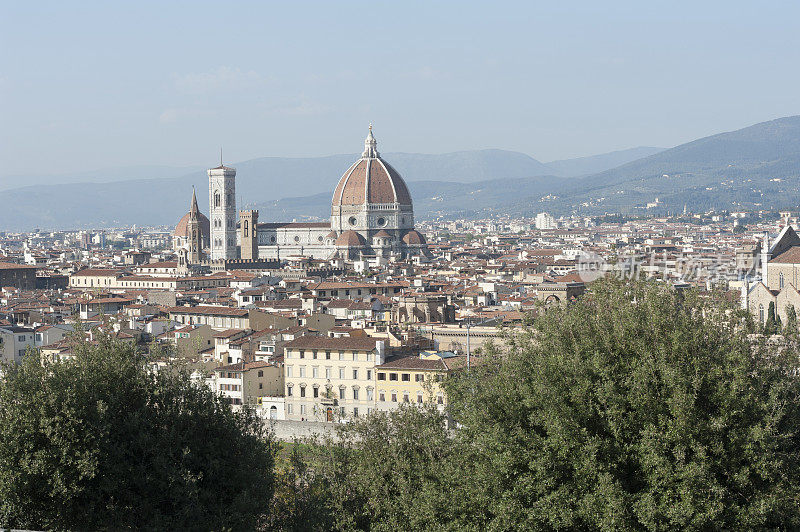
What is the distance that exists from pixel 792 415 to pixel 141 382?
9.42 metres

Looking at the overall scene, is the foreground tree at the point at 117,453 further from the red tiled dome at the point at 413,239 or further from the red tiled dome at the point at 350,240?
the red tiled dome at the point at 413,239

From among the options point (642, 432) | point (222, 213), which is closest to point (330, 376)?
point (642, 432)

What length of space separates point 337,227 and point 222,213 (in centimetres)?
1372

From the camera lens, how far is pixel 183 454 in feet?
57.0

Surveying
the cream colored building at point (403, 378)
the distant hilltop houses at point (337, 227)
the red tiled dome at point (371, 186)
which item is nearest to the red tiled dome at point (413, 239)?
the distant hilltop houses at point (337, 227)

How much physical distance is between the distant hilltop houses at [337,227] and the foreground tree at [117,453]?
116332 millimetres

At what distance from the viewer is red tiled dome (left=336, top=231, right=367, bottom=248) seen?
136375 millimetres

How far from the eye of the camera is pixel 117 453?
17172 millimetres

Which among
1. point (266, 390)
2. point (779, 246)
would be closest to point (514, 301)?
point (779, 246)

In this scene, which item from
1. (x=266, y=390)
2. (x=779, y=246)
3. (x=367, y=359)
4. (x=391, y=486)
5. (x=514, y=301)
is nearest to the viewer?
(x=391, y=486)

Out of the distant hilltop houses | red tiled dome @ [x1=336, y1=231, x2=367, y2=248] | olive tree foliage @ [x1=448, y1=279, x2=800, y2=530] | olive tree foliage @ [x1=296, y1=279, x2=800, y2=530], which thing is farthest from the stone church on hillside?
the distant hilltop houses

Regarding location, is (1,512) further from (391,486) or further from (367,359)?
(367,359)

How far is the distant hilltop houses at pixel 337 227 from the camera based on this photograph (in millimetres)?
138875

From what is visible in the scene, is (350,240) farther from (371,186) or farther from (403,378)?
(403,378)
